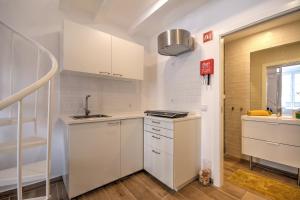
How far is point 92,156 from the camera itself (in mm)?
1658

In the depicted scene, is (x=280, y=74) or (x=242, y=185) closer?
(x=242, y=185)

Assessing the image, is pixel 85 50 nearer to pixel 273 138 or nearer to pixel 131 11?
pixel 131 11

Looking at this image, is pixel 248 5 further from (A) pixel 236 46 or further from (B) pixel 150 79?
(B) pixel 150 79

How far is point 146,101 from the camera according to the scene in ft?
9.50

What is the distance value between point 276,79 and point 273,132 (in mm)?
966

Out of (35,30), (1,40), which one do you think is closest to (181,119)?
(35,30)

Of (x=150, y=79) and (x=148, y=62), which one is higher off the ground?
(x=148, y=62)

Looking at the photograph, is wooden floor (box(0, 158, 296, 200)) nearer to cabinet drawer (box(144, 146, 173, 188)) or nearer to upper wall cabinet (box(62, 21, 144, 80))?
cabinet drawer (box(144, 146, 173, 188))

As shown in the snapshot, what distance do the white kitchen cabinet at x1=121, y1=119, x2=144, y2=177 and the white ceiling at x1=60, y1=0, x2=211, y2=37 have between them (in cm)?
162

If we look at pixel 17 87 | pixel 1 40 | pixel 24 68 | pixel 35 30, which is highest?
pixel 35 30

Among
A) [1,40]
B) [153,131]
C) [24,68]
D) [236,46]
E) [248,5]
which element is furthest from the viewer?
[236,46]

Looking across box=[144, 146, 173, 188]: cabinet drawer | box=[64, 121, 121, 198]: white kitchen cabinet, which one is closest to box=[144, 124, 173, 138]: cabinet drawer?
box=[144, 146, 173, 188]: cabinet drawer

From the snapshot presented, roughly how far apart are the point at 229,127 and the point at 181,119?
1.69m

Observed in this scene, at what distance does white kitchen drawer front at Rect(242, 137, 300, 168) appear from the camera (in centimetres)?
185
